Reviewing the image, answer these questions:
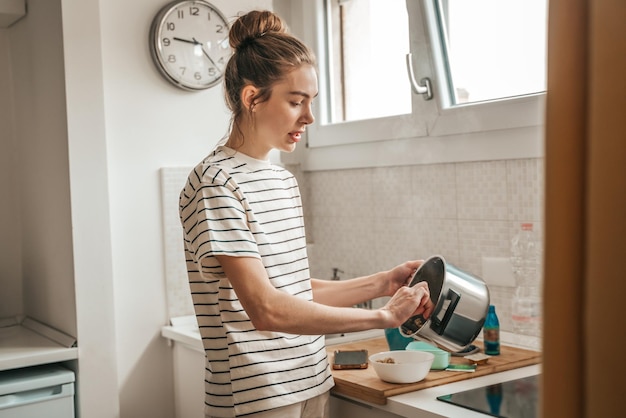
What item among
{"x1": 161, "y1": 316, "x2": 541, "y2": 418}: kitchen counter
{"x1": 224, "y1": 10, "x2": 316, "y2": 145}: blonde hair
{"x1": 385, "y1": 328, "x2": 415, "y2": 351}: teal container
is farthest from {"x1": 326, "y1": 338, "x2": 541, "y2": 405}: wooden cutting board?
{"x1": 224, "y1": 10, "x2": 316, "y2": 145}: blonde hair

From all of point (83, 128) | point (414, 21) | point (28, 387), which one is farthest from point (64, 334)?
point (414, 21)

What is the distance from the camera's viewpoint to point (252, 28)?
155 cm

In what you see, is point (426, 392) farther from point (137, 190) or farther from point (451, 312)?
point (137, 190)

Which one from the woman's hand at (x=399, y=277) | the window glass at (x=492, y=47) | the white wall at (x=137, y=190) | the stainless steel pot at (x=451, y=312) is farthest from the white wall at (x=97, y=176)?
the stainless steel pot at (x=451, y=312)

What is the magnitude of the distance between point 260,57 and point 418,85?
→ 880 millimetres

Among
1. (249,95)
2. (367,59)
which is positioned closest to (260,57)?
(249,95)

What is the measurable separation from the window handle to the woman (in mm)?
762

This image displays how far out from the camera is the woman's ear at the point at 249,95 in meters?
1.50

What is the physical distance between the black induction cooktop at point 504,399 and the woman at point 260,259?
8.2 inches

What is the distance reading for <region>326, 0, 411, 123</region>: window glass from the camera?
7.88 feet

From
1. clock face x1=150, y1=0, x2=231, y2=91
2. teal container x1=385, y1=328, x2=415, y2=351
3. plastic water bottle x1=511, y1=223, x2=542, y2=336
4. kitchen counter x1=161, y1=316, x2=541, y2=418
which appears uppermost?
clock face x1=150, y1=0, x2=231, y2=91

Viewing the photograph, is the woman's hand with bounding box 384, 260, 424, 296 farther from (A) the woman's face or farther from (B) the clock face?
(B) the clock face

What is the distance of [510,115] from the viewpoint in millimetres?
1939

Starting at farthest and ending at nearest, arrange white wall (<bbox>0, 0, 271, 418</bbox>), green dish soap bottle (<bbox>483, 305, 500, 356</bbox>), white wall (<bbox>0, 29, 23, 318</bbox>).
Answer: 1. white wall (<bbox>0, 29, 23, 318</bbox>)
2. white wall (<bbox>0, 0, 271, 418</bbox>)
3. green dish soap bottle (<bbox>483, 305, 500, 356</bbox>)
